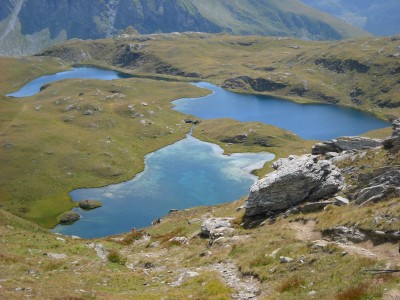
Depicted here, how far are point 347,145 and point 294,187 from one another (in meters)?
22.9

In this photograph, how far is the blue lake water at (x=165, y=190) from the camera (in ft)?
410

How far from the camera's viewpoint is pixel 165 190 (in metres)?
150

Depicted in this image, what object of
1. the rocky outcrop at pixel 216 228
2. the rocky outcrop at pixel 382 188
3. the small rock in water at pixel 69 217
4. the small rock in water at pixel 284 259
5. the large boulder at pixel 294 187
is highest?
the rocky outcrop at pixel 382 188

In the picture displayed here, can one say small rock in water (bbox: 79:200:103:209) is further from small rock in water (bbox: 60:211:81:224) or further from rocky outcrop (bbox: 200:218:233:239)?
rocky outcrop (bbox: 200:218:233:239)

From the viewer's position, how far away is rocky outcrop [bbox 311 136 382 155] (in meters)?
69.5

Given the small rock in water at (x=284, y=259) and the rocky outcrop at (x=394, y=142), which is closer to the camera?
the small rock in water at (x=284, y=259)

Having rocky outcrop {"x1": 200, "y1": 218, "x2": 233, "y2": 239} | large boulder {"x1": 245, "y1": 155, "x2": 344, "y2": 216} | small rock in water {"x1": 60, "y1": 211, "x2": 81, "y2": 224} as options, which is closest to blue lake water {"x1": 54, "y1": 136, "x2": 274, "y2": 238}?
small rock in water {"x1": 60, "y1": 211, "x2": 81, "y2": 224}

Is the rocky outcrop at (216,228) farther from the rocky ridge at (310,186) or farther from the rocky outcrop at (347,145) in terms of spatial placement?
the rocky outcrop at (347,145)

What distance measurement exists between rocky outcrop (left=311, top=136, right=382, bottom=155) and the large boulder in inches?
634

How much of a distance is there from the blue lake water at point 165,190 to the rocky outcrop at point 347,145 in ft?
214

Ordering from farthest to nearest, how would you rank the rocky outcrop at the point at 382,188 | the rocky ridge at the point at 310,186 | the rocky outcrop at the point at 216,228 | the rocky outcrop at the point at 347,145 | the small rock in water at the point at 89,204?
1. the small rock in water at the point at 89,204
2. the rocky outcrop at the point at 347,145
3. the rocky outcrop at the point at 216,228
4. the rocky ridge at the point at 310,186
5. the rocky outcrop at the point at 382,188

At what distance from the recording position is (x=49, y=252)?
4869 cm

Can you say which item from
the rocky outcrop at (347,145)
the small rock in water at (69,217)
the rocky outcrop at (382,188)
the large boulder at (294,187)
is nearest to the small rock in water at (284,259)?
the rocky outcrop at (382,188)

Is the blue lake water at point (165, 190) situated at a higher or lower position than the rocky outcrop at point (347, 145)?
lower
